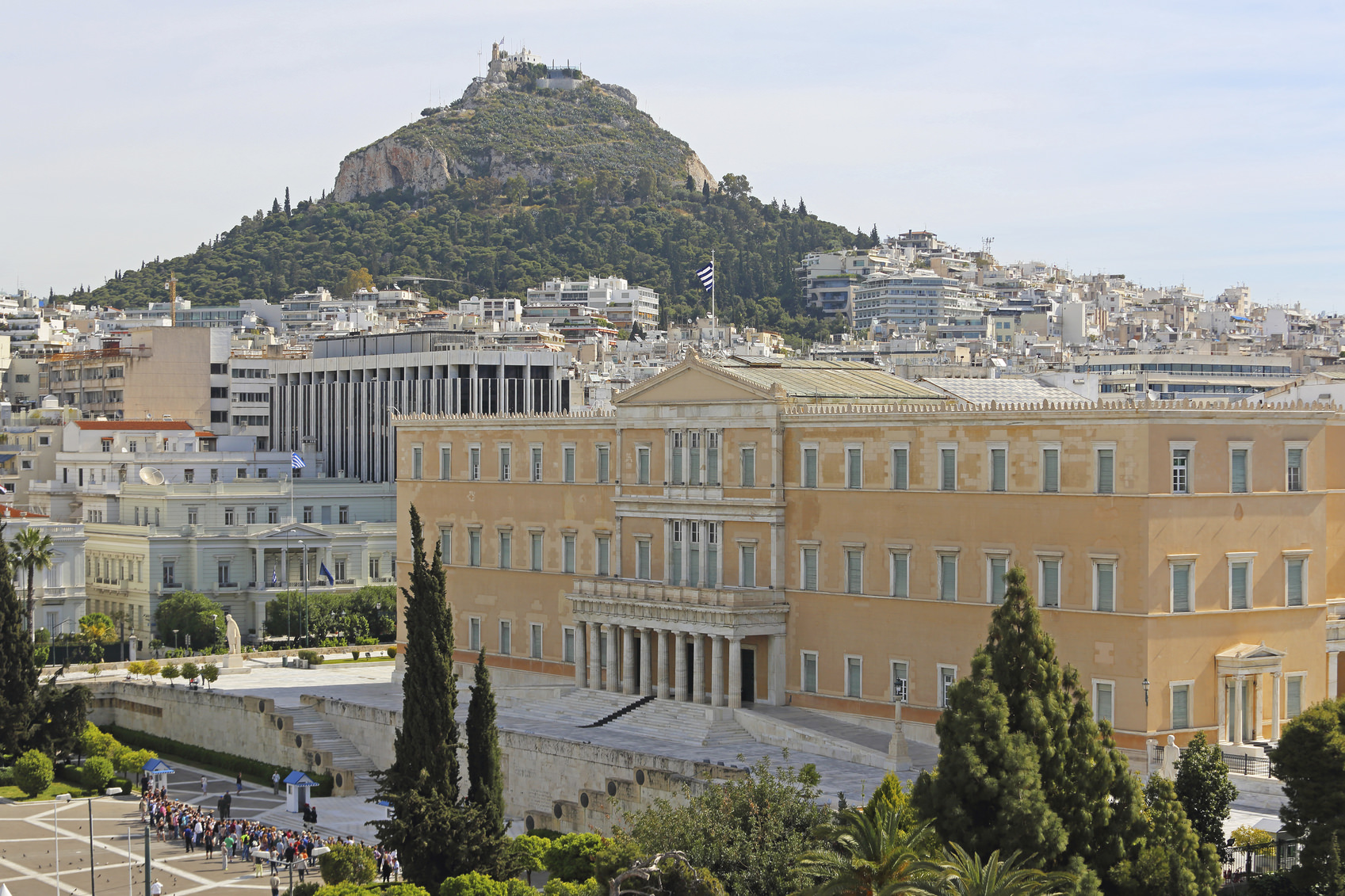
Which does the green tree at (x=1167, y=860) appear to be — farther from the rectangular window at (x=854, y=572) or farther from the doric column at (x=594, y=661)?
the doric column at (x=594, y=661)

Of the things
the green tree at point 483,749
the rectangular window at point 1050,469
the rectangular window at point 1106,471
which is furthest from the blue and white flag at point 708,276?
the green tree at point 483,749

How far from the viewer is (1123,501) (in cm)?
5138

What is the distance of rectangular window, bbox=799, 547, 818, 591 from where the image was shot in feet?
198

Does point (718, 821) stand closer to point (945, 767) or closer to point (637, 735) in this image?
point (945, 767)

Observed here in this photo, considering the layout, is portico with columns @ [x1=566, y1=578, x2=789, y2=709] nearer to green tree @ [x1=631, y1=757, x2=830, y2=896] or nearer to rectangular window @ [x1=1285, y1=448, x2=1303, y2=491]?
rectangular window @ [x1=1285, y1=448, x2=1303, y2=491]

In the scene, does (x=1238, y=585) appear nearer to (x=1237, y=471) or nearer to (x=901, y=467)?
(x=1237, y=471)

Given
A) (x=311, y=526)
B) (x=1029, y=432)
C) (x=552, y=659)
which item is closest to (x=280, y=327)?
(x=311, y=526)

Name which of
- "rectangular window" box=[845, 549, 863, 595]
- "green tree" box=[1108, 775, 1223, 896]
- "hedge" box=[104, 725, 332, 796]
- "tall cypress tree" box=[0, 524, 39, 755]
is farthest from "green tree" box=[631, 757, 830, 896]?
"tall cypress tree" box=[0, 524, 39, 755]

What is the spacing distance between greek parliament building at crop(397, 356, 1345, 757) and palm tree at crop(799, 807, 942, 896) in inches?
545

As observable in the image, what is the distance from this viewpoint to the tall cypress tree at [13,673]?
6600 cm

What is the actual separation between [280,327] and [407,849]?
159336 millimetres

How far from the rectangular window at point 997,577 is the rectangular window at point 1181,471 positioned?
17.3ft

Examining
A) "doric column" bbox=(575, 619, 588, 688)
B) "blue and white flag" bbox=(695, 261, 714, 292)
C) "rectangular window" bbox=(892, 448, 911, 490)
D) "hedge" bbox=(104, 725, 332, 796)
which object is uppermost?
"blue and white flag" bbox=(695, 261, 714, 292)

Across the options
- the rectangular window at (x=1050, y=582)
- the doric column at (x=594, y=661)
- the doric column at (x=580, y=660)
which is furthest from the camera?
the doric column at (x=580, y=660)
